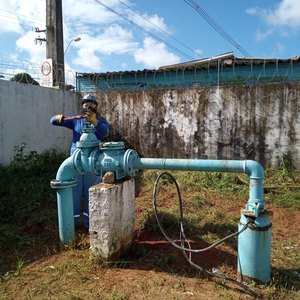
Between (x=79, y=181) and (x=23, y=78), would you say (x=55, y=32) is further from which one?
(x=79, y=181)

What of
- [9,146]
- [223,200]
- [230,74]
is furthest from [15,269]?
[230,74]

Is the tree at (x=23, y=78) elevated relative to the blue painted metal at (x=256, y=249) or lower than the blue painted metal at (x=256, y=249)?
elevated

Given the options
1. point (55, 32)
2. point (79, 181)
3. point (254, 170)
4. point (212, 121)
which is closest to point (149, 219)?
point (79, 181)

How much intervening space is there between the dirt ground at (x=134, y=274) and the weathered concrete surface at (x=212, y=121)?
302cm

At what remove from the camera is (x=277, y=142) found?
6754mm

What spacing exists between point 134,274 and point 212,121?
15.4 ft

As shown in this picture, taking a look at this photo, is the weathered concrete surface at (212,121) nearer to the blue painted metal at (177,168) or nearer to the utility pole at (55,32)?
the utility pole at (55,32)

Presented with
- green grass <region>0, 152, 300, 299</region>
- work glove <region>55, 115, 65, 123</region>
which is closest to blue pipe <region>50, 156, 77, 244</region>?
green grass <region>0, 152, 300, 299</region>

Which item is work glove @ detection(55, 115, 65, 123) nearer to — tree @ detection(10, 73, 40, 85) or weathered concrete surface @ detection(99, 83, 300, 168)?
tree @ detection(10, 73, 40, 85)

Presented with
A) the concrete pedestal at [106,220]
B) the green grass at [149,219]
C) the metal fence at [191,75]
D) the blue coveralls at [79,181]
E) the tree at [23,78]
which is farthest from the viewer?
the metal fence at [191,75]

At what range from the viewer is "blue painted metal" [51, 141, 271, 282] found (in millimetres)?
2957

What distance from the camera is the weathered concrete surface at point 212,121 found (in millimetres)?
6692

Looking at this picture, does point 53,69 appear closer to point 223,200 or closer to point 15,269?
point 223,200

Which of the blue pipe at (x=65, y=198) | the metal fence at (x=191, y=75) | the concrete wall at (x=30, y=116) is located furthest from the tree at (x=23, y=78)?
the blue pipe at (x=65, y=198)
